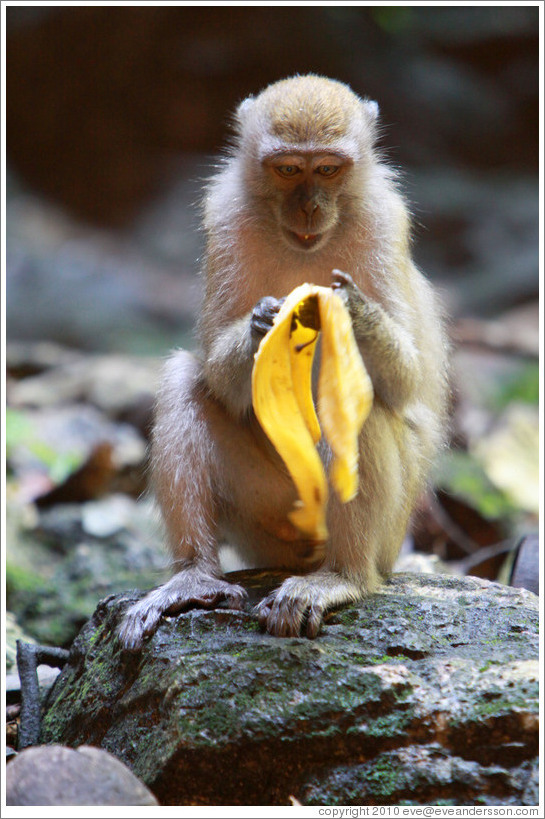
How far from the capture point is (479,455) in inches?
472

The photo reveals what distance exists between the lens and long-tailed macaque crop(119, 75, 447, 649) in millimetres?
5398

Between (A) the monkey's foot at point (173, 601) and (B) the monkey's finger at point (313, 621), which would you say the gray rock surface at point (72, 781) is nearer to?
(A) the monkey's foot at point (173, 601)

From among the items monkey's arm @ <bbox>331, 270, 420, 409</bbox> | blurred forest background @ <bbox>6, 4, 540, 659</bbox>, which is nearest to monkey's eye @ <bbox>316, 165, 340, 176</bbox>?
monkey's arm @ <bbox>331, 270, 420, 409</bbox>

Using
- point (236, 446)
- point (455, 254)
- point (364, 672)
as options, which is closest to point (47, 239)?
point (455, 254)

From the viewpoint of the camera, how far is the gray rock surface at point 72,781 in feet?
12.5

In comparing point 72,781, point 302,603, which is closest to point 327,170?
point 302,603

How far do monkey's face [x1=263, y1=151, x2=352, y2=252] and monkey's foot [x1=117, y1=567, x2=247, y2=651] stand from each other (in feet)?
7.41

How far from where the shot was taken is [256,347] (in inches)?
212

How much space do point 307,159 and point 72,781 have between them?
3.81 meters

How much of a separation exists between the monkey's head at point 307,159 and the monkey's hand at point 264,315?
0.62 m

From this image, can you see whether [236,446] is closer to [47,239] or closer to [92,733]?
[92,733]

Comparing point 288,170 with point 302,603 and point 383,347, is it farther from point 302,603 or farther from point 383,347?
point 302,603

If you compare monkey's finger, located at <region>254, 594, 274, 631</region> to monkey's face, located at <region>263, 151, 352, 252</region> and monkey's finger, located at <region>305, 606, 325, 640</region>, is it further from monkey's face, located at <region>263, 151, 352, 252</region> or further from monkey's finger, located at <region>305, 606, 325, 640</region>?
monkey's face, located at <region>263, 151, 352, 252</region>

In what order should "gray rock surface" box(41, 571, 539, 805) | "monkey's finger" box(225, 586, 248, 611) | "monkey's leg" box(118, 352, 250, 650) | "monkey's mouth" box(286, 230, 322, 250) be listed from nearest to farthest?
"gray rock surface" box(41, 571, 539, 805) → "monkey's finger" box(225, 586, 248, 611) → "monkey's mouth" box(286, 230, 322, 250) → "monkey's leg" box(118, 352, 250, 650)
